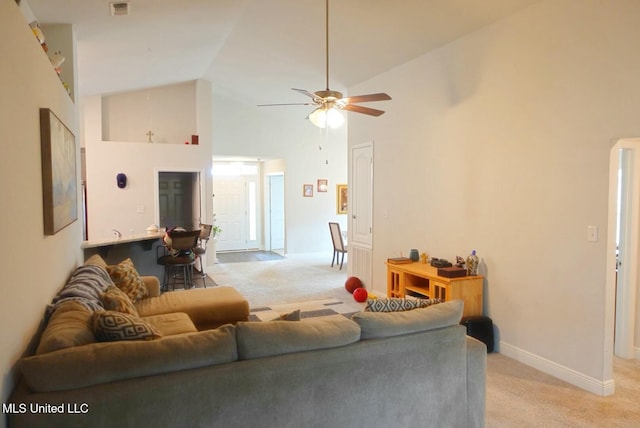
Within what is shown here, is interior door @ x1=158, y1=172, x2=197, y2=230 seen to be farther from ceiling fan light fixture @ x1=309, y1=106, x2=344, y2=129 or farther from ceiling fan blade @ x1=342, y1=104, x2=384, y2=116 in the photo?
ceiling fan blade @ x1=342, y1=104, x2=384, y2=116

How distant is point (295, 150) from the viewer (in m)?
9.41

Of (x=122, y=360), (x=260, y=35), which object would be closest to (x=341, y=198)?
(x=260, y=35)

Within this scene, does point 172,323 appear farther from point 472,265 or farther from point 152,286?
point 472,265

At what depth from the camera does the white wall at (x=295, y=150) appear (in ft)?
28.7

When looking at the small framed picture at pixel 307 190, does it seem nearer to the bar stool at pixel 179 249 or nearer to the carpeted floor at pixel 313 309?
the bar stool at pixel 179 249

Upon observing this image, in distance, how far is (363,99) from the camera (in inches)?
128

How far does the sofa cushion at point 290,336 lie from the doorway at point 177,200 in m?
6.67

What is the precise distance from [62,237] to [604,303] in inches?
158

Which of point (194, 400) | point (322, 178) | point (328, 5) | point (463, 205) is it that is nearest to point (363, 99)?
point (328, 5)

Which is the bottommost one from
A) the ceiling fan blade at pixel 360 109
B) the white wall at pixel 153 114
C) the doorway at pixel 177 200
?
the doorway at pixel 177 200

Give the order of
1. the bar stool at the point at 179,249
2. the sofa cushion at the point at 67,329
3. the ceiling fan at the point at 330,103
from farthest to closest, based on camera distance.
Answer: the bar stool at the point at 179,249 → the ceiling fan at the point at 330,103 → the sofa cushion at the point at 67,329

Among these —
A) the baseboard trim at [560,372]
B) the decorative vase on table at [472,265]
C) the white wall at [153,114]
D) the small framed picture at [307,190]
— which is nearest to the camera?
the baseboard trim at [560,372]

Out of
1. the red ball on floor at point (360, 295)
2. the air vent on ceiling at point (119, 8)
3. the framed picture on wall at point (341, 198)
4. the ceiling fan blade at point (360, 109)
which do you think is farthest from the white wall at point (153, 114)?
the ceiling fan blade at point (360, 109)

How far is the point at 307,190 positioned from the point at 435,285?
19.4 ft
